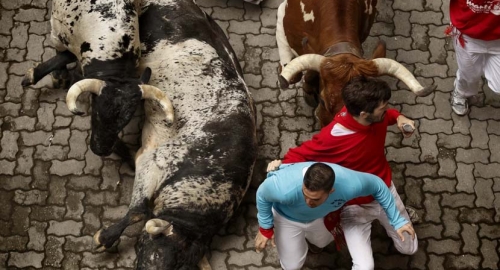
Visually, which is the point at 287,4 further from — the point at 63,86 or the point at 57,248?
the point at 57,248

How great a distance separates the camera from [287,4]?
641cm

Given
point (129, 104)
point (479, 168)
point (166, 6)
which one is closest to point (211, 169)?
point (129, 104)

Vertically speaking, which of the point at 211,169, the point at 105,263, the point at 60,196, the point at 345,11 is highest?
the point at 345,11

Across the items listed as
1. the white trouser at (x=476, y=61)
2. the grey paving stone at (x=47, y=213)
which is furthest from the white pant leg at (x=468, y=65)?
the grey paving stone at (x=47, y=213)

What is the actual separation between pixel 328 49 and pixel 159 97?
59.9 inches

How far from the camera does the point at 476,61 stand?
20.0ft

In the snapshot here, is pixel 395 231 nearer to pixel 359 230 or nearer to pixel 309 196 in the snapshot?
pixel 359 230

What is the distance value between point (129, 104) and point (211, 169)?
91 centimetres

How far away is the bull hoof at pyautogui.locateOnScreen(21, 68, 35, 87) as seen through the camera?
6609 mm

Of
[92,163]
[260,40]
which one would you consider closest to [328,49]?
[260,40]

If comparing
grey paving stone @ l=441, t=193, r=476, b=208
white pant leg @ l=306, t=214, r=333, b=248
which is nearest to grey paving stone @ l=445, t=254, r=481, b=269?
grey paving stone @ l=441, t=193, r=476, b=208

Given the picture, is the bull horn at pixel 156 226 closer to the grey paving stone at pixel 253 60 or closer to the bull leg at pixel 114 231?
the bull leg at pixel 114 231

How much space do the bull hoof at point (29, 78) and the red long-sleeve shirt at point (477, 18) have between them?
13.4 ft

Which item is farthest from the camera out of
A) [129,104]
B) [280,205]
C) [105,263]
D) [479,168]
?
[479,168]
